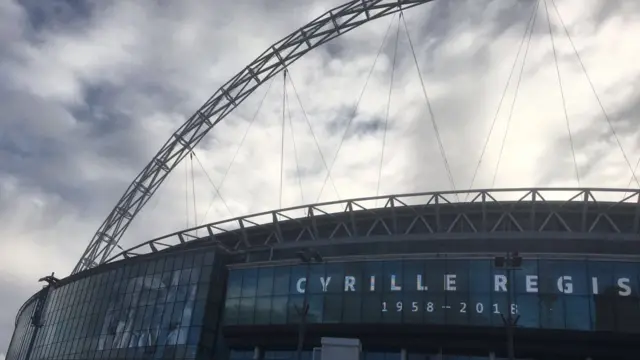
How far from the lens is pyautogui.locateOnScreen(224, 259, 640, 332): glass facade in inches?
1854

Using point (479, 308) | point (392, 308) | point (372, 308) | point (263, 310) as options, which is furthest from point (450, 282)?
point (263, 310)

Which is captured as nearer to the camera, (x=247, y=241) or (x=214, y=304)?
(x=214, y=304)

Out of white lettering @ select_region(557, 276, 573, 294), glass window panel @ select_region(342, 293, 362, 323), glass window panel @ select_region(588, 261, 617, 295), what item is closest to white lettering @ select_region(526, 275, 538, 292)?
white lettering @ select_region(557, 276, 573, 294)

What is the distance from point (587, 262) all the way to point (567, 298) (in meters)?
3.28

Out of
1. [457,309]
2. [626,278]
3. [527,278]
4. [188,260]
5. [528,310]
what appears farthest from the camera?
[188,260]

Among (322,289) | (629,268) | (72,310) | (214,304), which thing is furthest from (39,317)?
(629,268)

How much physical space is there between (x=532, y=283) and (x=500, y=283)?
2394 mm

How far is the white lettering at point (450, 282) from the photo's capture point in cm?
5066

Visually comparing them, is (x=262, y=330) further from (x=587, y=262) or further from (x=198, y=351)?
(x=587, y=262)

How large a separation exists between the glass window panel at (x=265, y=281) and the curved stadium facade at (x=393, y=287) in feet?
0.38

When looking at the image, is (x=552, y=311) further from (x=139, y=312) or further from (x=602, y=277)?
(x=139, y=312)

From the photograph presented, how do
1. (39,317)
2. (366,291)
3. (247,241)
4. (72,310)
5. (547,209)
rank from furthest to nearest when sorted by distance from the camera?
(39,317) < (72,310) < (247,241) < (547,209) < (366,291)

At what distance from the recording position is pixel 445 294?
50.6m

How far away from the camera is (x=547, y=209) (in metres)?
57.0
